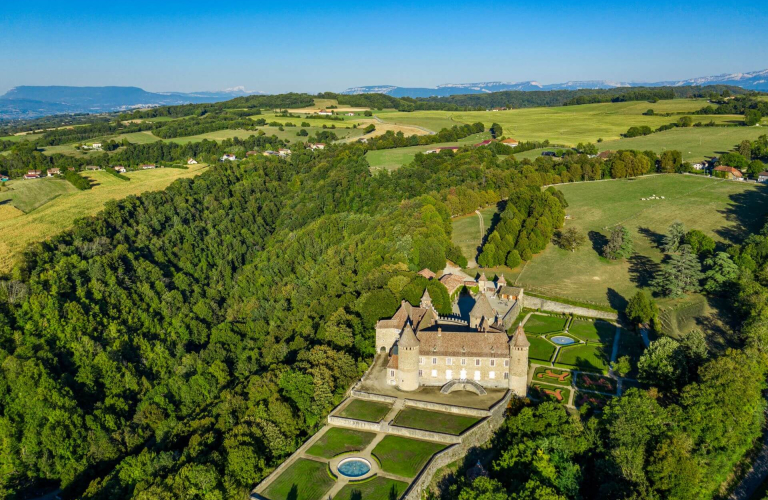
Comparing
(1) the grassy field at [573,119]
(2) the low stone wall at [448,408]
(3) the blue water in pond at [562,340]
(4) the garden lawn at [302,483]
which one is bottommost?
(3) the blue water in pond at [562,340]

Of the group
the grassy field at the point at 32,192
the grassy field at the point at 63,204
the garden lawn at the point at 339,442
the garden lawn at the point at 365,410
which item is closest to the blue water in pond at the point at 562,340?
the garden lawn at the point at 365,410

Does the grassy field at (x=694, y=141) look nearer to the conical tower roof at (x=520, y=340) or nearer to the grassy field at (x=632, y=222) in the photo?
the grassy field at (x=632, y=222)

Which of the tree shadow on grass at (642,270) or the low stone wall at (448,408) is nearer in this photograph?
the low stone wall at (448,408)

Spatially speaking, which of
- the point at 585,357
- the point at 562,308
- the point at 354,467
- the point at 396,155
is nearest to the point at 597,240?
the point at 562,308

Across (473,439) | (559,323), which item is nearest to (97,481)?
(473,439)

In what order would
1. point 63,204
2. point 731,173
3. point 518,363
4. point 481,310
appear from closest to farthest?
1. point 518,363
2. point 481,310
3. point 63,204
4. point 731,173

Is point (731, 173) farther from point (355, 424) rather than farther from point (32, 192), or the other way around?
point (32, 192)
